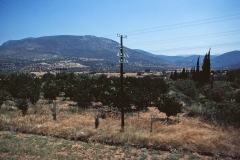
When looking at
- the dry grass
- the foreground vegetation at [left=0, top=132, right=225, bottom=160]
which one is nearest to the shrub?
the dry grass

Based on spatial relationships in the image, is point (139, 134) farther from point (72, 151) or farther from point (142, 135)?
point (72, 151)

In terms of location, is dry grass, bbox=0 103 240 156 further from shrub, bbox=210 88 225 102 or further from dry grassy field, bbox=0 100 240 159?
shrub, bbox=210 88 225 102

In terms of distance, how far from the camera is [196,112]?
82.6 ft

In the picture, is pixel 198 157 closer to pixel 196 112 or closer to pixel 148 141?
pixel 148 141

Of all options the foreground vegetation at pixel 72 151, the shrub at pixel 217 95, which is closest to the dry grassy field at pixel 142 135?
the foreground vegetation at pixel 72 151

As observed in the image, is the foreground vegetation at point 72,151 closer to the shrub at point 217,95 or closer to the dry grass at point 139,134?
the dry grass at point 139,134

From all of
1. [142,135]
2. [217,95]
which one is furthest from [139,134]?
[217,95]

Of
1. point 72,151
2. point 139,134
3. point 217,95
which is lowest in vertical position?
point 72,151

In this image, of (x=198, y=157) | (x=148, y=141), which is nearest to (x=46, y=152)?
(x=148, y=141)

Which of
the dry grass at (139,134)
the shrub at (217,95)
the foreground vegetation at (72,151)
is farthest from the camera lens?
the shrub at (217,95)

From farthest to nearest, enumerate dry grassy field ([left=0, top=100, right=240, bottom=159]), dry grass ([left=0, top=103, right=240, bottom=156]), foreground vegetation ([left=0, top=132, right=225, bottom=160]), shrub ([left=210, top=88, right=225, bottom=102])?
shrub ([left=210, top=88, right=225, bottom=102]) < dry grass ([left=0, top=103, right=240, bottom=156]) < dry grassy field ([left=0, top=100, right=240, bottom=159]) < foreground vegetation ([left=0, top=132, right=225, bottom=160])

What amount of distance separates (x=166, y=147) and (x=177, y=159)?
1.74 metres

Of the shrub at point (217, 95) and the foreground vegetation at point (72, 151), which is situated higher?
the shrub at point (217, 95)

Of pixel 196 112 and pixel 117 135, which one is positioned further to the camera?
pixel 196 112
